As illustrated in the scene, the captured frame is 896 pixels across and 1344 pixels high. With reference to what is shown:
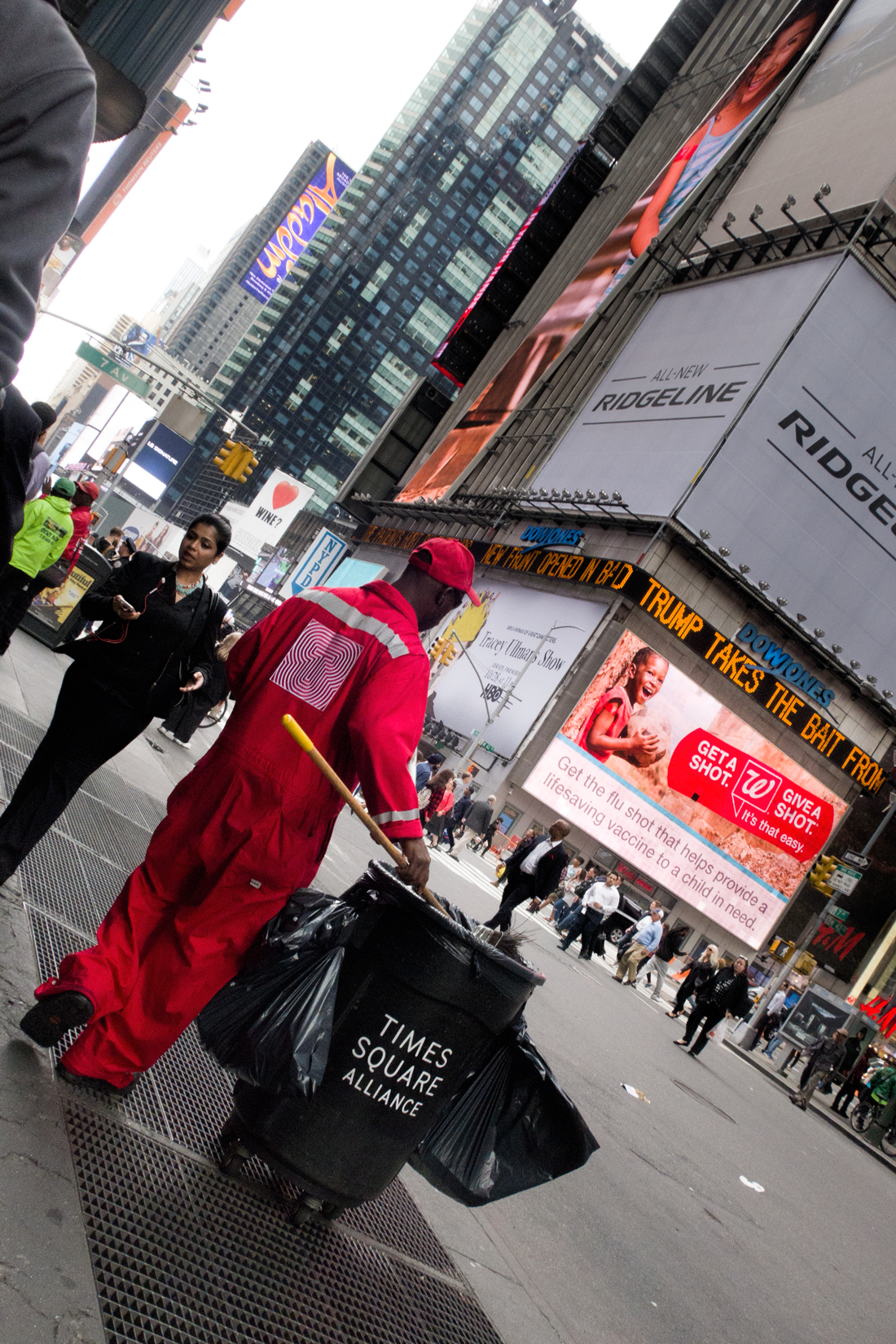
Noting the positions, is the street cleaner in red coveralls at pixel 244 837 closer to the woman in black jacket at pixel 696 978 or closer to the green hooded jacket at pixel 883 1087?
the woman in black jacket at pixel 696 978

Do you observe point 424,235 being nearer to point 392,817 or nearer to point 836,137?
point 836,137

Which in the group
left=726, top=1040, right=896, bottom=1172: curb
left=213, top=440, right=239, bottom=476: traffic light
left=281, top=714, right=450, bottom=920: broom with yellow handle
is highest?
left=213, top=440, right=239, bottom=476: traffic light

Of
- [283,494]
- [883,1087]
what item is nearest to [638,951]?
[883,1087]

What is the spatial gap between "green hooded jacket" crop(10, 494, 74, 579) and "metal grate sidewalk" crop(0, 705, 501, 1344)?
4434 mm

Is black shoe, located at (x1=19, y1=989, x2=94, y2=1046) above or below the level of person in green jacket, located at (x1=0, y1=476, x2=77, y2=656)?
below

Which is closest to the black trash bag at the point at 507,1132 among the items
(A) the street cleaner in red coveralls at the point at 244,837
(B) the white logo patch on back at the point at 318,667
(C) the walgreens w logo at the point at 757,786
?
(A) the street cleaner in red coveralls at the point at 244,837

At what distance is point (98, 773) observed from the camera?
24.2 ft

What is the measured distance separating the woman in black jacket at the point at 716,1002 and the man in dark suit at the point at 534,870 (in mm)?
2750

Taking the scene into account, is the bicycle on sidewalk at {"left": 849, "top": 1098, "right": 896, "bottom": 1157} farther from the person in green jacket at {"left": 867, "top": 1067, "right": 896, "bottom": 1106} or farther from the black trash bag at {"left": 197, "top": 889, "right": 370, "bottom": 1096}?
the black trash bag at {"left": 197, "top": 889, "right": 370, "bottom": 1096}

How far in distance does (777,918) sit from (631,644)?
10367 millimetres

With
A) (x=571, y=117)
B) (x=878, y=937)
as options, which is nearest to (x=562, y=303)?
(x=878, y=937)

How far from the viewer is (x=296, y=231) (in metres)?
42.6

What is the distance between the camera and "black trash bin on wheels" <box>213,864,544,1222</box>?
2.69 m

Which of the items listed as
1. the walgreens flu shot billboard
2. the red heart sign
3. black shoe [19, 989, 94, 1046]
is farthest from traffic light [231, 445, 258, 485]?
the red heart sign
